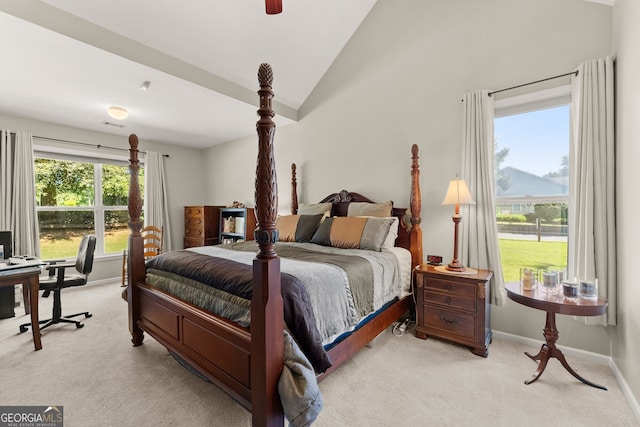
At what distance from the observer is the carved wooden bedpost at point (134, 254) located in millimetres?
2381

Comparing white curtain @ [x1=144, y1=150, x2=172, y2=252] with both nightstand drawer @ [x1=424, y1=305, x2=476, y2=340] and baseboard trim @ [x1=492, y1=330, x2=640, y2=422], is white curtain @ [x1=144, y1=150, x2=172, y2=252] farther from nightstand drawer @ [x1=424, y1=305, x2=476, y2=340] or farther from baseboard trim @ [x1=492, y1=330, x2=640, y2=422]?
baseboard trim @ [x1=492, y1=330, x2=640, y2=422]

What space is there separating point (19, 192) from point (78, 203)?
810mm

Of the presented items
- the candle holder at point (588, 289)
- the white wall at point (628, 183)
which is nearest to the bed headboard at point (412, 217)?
the candle holder at point (588, 289)

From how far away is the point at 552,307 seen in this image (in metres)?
1.80

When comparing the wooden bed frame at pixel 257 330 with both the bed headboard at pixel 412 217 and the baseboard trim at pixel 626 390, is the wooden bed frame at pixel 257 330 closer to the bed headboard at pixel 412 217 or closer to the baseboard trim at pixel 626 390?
the bed headboard at pixel 412 217

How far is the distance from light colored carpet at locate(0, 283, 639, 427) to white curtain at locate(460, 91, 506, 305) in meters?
0.71

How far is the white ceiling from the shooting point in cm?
225

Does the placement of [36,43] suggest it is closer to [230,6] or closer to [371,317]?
[230,6]

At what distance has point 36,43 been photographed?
2232 millimetres

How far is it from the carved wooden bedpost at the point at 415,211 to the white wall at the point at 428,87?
6.1 inches

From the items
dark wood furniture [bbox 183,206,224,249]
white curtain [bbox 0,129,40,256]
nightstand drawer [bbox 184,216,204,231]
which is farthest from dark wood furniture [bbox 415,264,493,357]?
white curtain [bbox 0,129,40,256]

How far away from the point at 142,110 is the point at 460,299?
418 centimetres

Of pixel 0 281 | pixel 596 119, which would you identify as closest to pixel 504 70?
pixel 596 119

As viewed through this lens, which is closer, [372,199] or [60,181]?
[372,199]
